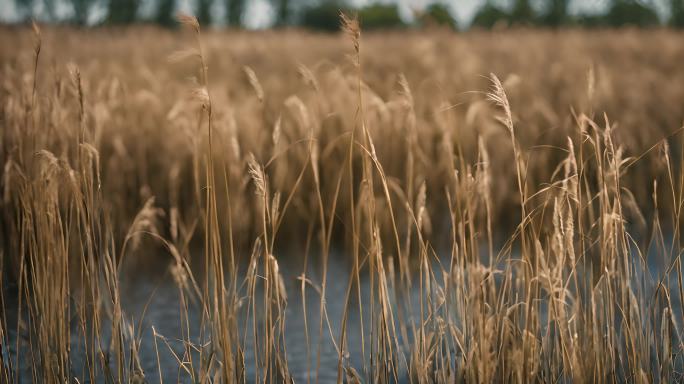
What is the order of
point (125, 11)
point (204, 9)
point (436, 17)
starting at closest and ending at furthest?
point (436, 17) → point (125, 11) → point (204, 9)

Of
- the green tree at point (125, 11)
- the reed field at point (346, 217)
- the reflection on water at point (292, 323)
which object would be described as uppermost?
the green tree at point (125, 11)

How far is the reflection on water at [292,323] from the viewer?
2.16 meters

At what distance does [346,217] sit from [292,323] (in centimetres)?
105

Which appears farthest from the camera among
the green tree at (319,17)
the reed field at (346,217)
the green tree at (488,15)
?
the green tree at (319,17)

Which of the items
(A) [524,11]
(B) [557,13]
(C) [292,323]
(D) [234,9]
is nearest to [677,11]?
(B) [557,13]

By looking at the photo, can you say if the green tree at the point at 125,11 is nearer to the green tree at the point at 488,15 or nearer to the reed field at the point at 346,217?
the green tree at the point at 488,15

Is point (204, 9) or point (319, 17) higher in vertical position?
point (204, 9)

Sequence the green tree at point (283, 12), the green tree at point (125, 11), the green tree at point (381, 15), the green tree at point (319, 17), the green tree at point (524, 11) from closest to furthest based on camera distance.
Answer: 1. the green tree at point (125, 11)
2. the green tree at point (524, 11)
3. the green tree at point (283, 12)
4. the green tree at point (319, 17)
5. the green tree at point (381, 15)

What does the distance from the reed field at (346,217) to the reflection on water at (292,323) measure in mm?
14

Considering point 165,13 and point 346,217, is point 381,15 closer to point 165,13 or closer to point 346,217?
point 165,13

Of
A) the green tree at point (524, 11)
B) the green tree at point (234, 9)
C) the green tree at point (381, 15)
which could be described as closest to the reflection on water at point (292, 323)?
the green tree at point (524, 11)

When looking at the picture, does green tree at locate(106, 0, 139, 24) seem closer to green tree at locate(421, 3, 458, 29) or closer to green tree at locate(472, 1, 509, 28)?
green tree at locate(421, 3, 458, 29)

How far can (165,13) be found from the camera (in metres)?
28.8

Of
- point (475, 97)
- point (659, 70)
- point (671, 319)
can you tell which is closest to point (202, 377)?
point (671, 319)
